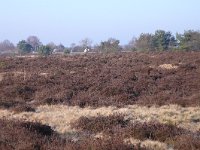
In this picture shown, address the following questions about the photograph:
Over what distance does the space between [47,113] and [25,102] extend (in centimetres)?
280

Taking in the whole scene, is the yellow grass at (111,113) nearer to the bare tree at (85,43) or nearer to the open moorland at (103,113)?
the open moorland at (103,113)

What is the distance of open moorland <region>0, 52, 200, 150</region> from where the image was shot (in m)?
7.88

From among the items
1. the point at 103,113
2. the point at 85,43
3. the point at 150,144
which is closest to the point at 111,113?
the point at 103,113

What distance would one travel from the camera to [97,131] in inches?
368

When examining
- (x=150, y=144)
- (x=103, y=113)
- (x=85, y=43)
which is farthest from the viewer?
→ (x=85, y=43)

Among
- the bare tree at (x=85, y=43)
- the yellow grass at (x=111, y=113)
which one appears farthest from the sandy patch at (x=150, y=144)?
the bare tree at (x=85, y=43)

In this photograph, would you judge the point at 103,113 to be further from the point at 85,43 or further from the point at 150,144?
the point at 85,43

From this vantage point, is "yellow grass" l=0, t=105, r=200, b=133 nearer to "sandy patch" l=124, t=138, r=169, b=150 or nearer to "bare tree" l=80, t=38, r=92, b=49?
"sandy patch" l=124, t=138, r=169, b=150

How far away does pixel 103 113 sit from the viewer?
11547mm

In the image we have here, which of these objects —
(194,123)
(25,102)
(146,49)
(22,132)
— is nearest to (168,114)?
(194,123)

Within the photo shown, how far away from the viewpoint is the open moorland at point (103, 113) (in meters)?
7.88

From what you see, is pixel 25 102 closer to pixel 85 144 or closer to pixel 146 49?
pixel 85 144

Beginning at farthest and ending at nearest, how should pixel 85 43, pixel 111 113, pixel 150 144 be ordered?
pixel 85 43, pixel 111 113, pixel 150 144

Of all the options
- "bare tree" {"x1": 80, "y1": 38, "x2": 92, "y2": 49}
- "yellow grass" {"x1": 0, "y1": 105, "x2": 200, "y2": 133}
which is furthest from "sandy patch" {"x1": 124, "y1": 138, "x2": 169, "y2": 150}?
"bare tree" {"x1": 80, "y1": 38, "x2": 92, "y2": 49}
